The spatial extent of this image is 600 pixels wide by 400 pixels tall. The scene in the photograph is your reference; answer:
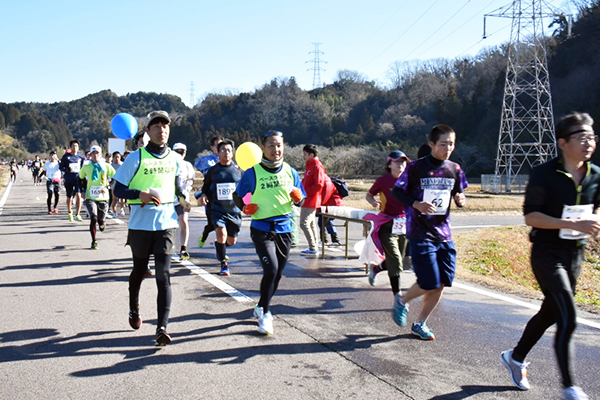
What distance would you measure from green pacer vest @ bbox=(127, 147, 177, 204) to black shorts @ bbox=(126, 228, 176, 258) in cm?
30

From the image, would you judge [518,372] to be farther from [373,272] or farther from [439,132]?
[373,272]

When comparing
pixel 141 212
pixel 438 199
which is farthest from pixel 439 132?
pixel 141 212

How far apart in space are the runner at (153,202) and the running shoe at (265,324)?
2.91 feet

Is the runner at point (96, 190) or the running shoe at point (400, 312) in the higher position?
the runner at point (96, 190)

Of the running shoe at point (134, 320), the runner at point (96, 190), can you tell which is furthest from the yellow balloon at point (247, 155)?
the running shoe at point (134, 320)

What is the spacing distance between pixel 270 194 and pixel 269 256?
2.09 feet

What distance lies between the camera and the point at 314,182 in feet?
34.3

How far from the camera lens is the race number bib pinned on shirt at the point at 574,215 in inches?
156

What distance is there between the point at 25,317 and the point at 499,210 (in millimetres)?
22258

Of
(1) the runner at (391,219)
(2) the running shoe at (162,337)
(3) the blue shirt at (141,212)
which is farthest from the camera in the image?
(1) the runner at (391,219)

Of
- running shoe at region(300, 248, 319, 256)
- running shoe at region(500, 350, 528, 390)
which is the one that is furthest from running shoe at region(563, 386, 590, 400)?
running shoe at region(300, 248, 319, 256)

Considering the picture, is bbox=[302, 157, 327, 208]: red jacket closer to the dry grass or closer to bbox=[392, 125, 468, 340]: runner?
the dry grass

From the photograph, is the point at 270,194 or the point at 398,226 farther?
the point at 398,226

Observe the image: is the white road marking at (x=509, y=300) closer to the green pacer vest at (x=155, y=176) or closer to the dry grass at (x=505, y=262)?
the dry grass at (x=505, y=262)
